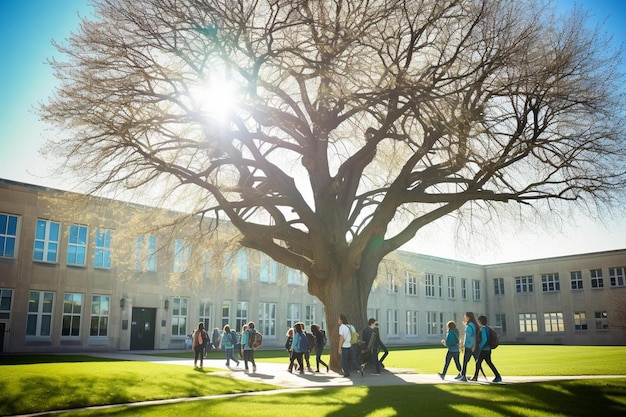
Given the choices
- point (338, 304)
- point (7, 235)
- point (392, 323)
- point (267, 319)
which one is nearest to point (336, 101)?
point (338, 304)

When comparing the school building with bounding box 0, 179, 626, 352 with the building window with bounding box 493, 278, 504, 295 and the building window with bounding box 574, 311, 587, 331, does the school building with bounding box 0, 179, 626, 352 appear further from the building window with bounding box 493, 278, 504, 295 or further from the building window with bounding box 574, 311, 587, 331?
the building window with bounding box 493, 278, 504, 295

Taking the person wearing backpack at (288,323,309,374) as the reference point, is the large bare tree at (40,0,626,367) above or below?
above

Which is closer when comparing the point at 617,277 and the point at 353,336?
the point at 353,336

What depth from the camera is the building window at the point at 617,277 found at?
5506cm

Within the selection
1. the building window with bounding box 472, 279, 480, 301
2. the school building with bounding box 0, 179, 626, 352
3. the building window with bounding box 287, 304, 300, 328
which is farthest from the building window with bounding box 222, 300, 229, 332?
the building window with bounding box 472, 279, 480, 301

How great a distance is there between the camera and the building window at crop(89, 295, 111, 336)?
32.5 metres

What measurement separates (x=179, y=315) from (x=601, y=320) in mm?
42683

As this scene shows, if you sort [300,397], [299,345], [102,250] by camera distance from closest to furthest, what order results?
[300,397] < [299,345] < [102,250]

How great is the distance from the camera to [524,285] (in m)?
64.4

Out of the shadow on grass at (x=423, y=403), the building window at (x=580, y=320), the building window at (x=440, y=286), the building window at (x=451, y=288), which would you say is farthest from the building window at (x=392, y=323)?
the shadow on grass at (x=423, y=403)

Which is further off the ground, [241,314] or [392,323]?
[241,314]

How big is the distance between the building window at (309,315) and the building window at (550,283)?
1175 inches

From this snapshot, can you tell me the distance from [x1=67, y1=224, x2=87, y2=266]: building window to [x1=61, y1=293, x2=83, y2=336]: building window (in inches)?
79.2

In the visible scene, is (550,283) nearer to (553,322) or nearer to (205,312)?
(553,322)
